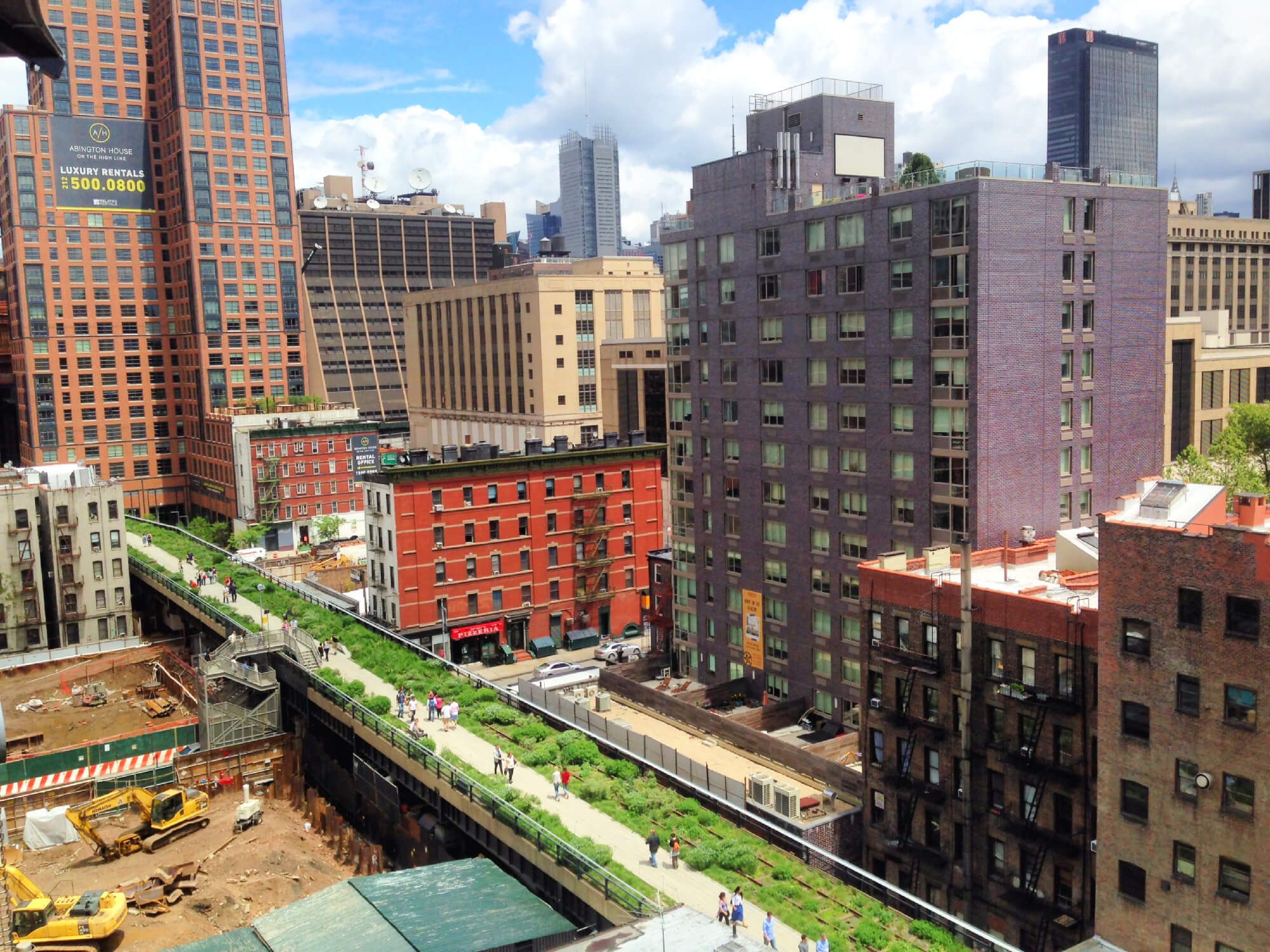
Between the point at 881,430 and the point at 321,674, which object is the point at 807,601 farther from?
the point at 321,674

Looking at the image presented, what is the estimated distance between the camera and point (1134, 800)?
4081cm

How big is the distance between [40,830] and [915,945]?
5395 centimetres

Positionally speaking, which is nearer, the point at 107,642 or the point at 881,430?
the point at 881,430

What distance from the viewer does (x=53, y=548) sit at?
99.8m

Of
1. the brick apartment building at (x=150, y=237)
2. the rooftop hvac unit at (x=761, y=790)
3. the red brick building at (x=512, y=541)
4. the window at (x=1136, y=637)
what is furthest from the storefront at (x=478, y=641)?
the brick apartment building at (x=150, y=237)

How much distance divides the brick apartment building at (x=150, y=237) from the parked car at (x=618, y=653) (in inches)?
3687

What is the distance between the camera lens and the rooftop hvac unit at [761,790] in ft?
179

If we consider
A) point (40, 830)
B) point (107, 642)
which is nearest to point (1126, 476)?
point (40, 830)

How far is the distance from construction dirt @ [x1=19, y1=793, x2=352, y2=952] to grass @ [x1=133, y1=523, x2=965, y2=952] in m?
9.71

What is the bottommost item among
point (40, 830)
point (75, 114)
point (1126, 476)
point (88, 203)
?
point (40, 830)

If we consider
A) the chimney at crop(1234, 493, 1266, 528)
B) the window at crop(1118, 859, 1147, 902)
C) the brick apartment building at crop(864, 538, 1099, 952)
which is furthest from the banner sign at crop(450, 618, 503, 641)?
the chimney at crop(1234, 493, 1266, 528)

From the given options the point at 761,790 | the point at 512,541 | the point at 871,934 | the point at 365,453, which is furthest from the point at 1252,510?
the point at 365,453

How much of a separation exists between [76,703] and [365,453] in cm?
6114

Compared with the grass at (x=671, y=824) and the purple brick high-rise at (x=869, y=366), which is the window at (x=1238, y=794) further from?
the purple brick high-rise at (x=869, y=366)
